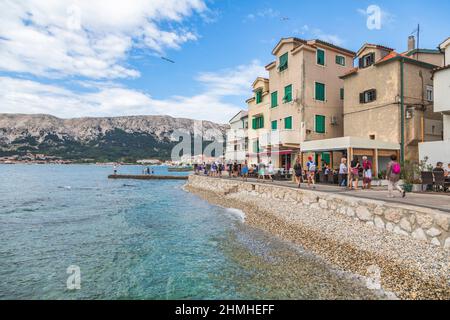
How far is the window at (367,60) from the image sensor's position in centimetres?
2153

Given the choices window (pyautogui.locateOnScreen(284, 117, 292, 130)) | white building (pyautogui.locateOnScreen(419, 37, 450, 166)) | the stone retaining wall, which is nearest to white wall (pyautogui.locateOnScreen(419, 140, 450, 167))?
white building (pyautogui.locateOnScreen(419, 37, 450, 166))

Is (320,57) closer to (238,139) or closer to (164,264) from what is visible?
(238,139)

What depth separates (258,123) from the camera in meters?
31.5

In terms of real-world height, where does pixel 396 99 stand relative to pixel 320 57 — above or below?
below

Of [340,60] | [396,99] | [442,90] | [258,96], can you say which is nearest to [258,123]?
[258,96]

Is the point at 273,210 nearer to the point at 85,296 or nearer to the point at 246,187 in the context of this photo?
the point at 246,187

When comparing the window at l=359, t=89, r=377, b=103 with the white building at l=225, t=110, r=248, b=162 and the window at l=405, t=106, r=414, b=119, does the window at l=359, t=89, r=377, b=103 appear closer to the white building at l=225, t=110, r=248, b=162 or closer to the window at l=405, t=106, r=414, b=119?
the window at l=405, t=106, r=414, b=119

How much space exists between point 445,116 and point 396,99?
126 inches

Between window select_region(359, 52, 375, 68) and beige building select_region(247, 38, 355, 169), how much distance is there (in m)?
3.09

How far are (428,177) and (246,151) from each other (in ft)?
73.0

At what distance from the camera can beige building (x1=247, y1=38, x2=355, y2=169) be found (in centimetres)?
2366

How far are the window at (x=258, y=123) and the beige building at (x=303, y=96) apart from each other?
274 cm

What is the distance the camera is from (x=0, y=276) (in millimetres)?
7793

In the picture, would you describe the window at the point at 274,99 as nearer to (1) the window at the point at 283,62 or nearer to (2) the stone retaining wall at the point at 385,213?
(1) the window at the point at 283,62
